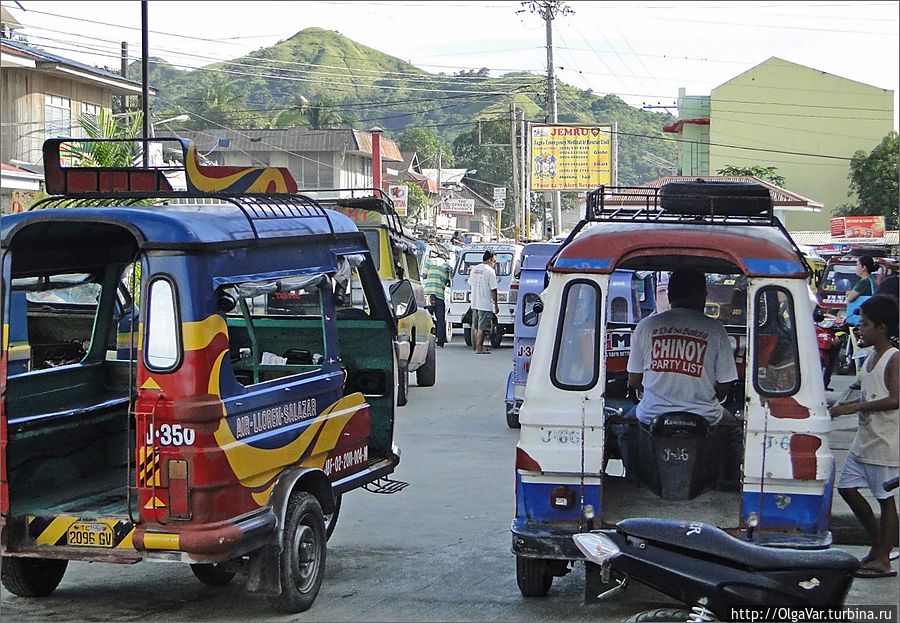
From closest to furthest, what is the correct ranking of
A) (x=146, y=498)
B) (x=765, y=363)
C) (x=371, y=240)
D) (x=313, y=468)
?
(x=146, y=498), (x=765, y=363), (x=313, y=468), (x=371, y=240)

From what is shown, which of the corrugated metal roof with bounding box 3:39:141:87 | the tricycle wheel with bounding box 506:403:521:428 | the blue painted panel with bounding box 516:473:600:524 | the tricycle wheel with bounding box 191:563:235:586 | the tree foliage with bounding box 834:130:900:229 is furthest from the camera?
the tree foliage with bounding box 834:130:900:229

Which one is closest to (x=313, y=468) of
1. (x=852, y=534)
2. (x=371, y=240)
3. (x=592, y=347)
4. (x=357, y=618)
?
(x=357, y=618)

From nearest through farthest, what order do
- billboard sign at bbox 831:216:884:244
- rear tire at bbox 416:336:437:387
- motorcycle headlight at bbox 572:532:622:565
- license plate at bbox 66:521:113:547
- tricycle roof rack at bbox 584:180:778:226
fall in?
motorcycle headlight at bbox 572:532:622:565 → license plate at bbox 66:521:113:547 → tricycle roof rack at bbox 584:180:778:226 → rear tire at bbox 416:336:437:387 → billboard sign at bbox 831:216:884:244

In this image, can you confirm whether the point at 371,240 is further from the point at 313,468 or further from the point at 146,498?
the point at 146,498

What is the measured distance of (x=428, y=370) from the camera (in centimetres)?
1814

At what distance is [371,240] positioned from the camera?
15.6 m

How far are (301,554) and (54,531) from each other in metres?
1.39

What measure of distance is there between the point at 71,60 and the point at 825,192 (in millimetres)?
38992

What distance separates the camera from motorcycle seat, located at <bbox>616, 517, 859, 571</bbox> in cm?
500

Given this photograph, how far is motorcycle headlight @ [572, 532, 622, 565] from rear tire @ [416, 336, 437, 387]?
482 inches

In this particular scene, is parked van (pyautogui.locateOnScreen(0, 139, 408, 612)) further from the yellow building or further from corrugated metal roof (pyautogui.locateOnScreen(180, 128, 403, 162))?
corrugated metal roof (pyautogui.locateOnScreen(180, 128, 403, 162))

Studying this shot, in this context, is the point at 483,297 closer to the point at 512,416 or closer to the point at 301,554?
the point at 512,416

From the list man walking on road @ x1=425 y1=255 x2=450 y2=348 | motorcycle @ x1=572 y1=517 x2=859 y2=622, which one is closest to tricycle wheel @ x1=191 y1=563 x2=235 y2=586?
motorcycle @ x1=572 y1=517 x2=859 y2=622

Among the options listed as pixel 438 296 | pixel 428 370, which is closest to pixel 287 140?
pixel 438 296
